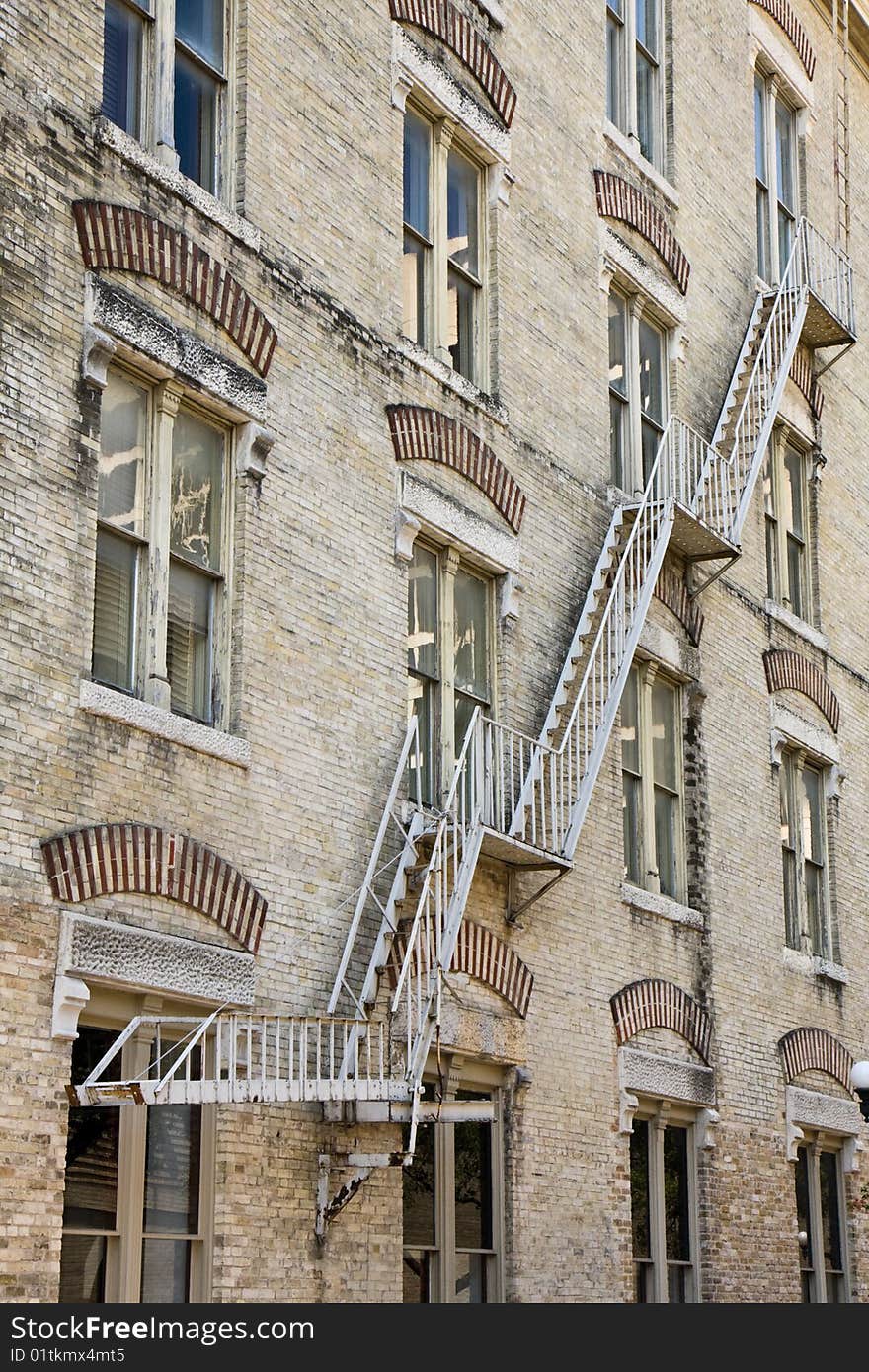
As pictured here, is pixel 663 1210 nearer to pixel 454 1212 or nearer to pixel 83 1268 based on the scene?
pixel 454 1212

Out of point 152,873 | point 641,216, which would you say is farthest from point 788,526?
point 152,873

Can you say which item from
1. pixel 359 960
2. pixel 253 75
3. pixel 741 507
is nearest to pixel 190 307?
pixel 253 75

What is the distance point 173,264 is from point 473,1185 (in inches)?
297

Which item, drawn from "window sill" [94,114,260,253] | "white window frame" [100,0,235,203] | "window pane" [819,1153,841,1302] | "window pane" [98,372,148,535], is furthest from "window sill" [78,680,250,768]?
"window pane" [819,1153,841,1302]

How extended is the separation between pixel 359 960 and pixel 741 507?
26.0 ft

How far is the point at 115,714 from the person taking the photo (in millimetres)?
12555

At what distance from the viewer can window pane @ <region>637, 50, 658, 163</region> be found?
2181 cm

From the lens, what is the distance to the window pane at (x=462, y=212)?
17969 millimetres

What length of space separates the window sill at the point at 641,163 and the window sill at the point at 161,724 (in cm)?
968

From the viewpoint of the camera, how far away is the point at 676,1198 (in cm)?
1900

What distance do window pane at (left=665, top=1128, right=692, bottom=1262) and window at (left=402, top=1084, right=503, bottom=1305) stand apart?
3.33 meters

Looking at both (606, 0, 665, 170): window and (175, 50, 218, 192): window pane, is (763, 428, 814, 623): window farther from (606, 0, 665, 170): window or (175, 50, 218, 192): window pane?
(175, 50, 218, 192): window pane

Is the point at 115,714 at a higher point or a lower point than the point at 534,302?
lower
